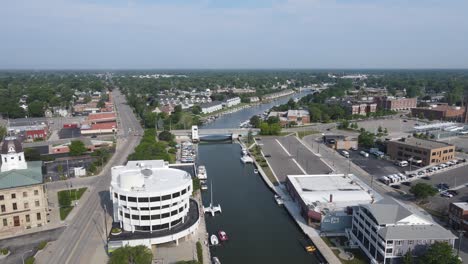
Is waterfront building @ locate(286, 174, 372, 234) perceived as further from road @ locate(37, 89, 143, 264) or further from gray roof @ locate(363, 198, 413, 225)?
road @ locate(37, 89, 143, 264)

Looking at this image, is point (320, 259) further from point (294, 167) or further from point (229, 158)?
point (229, 158)

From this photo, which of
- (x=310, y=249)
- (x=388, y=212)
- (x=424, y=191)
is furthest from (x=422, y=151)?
(x=310, y=249)

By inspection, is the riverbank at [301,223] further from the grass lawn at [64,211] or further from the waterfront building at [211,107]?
the waterfront building at [211,107]

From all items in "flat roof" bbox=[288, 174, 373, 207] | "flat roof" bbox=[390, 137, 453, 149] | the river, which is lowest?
the river

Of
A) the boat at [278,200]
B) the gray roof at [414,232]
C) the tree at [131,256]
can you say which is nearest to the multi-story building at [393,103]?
the boat at [278,200]

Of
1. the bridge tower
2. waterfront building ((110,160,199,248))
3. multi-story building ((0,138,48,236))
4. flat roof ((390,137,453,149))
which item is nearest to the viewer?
waterfront building ((110,160,199,248))

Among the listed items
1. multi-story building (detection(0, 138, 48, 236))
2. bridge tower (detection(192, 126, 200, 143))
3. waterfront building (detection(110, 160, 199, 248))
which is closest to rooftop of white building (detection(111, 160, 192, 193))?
waterfront building (detection(110, 160, 199, 248))

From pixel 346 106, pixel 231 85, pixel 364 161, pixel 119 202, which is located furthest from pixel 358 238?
pixel 231 85
